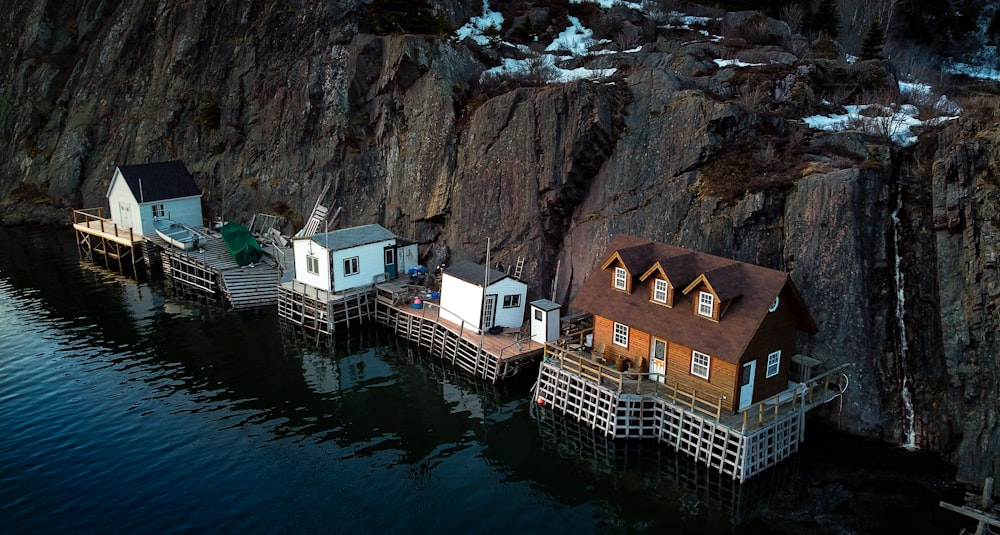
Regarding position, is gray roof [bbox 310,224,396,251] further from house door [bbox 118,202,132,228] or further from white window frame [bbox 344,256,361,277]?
house door [bbox 118,202,132,228]

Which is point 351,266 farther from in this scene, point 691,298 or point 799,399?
point 799,399

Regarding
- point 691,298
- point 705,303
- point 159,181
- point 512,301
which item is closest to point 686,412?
point 705,303

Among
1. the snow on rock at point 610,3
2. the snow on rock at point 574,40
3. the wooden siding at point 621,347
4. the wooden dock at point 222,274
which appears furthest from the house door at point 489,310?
the snow on rock at point 610,3

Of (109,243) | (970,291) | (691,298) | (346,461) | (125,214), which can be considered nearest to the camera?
(970,291)

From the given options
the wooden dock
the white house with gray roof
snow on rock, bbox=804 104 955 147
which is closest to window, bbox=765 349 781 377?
snow on rock, bbox=804 104 955 147

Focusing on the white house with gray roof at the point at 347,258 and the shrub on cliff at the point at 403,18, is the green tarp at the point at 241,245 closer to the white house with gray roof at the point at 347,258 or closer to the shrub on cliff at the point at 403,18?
the white house with gray roof at the point at 347,258
